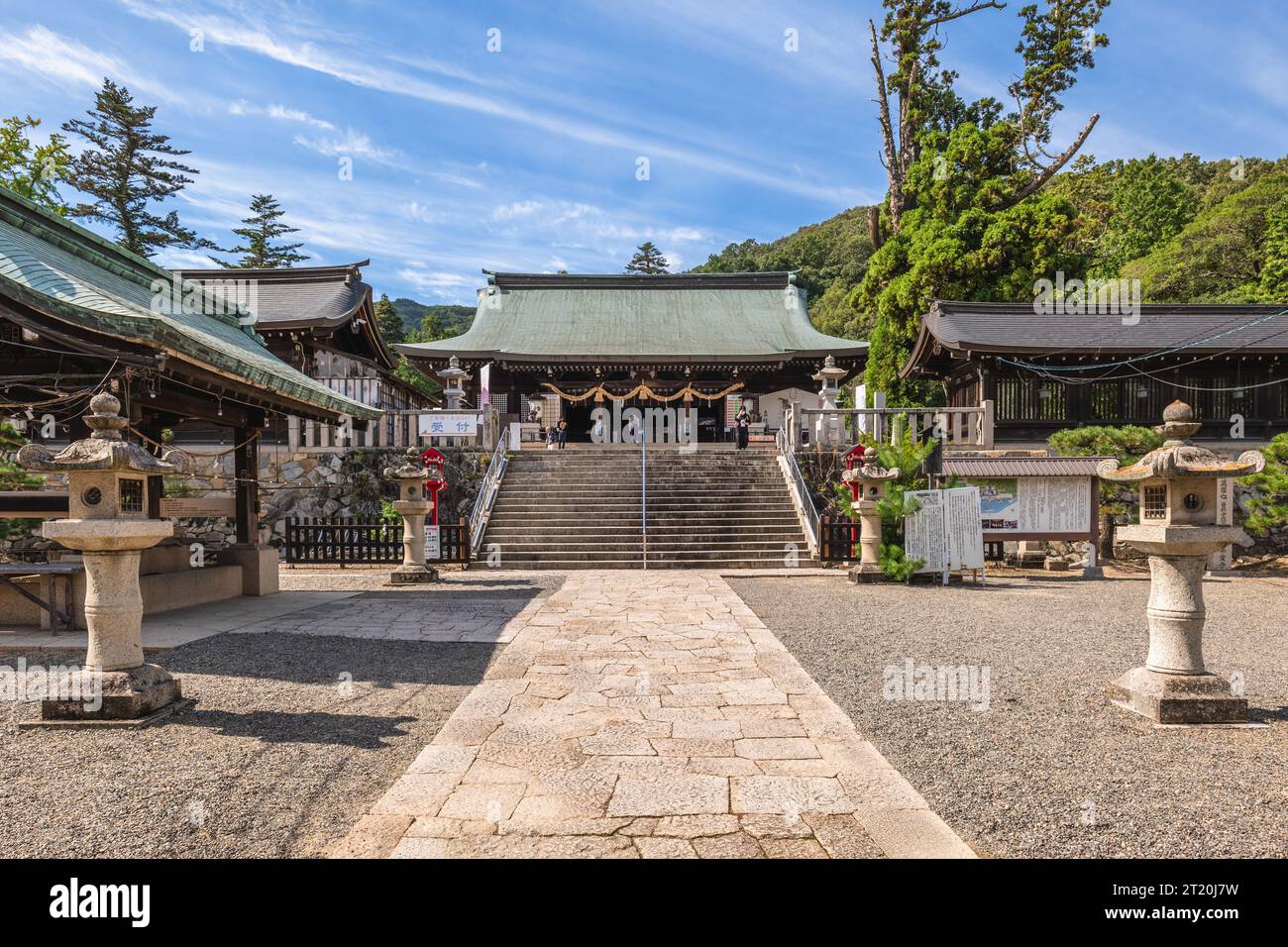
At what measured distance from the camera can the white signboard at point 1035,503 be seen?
12.2m

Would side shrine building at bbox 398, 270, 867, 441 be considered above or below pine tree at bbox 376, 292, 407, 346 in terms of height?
below

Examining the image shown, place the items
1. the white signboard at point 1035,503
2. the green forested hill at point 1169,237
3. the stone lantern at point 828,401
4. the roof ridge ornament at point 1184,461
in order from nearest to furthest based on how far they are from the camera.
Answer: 1. the roof ridge ornament at point 1184,461
2. the white signboard at point 1035,503
3. the stone lantern at point 828,401
4. the green forested hill at point 1169,237

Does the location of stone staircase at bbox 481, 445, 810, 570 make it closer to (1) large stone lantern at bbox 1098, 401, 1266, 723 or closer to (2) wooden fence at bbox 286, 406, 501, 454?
(2) wooden fence at bbox 286, 406, 501, 454

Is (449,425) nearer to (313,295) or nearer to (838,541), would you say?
(313,295)

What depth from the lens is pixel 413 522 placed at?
1216cm

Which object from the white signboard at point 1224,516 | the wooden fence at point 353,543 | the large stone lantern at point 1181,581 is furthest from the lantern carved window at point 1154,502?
the white signboard at point 1224,516

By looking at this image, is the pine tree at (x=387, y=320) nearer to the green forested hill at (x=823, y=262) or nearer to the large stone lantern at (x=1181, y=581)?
the green forested hill at (x=823, y=262)

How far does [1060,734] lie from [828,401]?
51.7ft

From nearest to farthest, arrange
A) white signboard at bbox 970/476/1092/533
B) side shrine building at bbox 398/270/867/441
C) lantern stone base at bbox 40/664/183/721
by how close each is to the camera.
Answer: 1. lantern stone base at bbox 40/664/183/721
2. white signboard at bbox 970/476/1092/533
3. side shrine building at bbox 398/270/867/441


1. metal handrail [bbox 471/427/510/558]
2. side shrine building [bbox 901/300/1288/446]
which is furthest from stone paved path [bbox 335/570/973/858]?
side shrine building [bbox 901/300/1288/446]

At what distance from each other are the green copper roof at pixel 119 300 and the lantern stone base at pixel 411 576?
2.78 metres

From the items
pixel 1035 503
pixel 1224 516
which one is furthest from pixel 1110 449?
pixel 1035 503

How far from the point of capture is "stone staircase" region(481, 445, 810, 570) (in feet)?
46.3

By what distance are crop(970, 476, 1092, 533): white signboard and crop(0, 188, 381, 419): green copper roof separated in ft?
35.5
